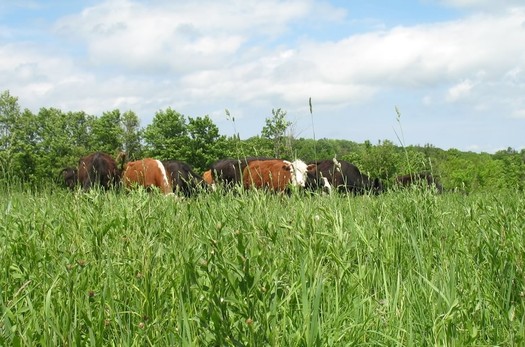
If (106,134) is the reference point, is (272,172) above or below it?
below

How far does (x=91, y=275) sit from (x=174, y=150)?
224 ft

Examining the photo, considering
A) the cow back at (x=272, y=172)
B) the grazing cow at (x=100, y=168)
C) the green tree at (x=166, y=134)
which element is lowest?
the cow back at (x=272, y=172)

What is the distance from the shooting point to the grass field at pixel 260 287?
178 cm

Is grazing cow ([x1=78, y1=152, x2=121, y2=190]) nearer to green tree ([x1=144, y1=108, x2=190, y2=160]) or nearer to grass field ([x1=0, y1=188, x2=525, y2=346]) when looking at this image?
grass field ([x1=0, y1=188, x2=525, y2=346])

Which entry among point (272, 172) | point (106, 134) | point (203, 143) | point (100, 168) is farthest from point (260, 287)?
point (106, 134)

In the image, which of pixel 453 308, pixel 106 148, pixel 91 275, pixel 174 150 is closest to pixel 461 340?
pixel 453 308

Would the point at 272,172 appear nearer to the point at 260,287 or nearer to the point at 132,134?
the point at 260,287

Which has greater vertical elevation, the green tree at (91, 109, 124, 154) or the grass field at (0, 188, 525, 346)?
the green tree at (91, 109, 124, 154)

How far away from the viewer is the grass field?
5.85ft

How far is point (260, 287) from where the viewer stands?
1.73 meters

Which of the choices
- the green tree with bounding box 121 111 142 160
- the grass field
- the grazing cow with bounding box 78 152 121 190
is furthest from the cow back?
the green tree with bounding box 121 111 142 160

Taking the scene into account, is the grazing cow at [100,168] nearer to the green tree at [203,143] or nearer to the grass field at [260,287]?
the grass field at [260,287]

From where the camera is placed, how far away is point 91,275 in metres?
2.64

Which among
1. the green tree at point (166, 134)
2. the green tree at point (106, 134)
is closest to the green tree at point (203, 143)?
the green tree at point (166, 134)
